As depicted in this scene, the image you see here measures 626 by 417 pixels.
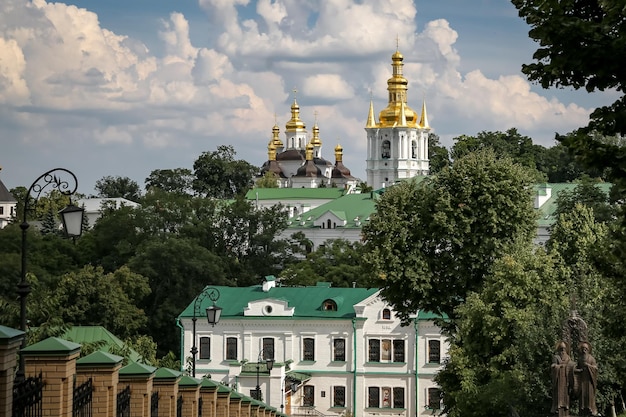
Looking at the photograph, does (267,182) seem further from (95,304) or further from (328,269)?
(95,304)

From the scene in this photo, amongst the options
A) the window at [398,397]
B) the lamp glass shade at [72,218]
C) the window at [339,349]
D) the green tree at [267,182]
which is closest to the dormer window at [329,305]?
the window at [339,349]

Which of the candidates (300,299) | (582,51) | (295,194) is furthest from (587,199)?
(295,194)

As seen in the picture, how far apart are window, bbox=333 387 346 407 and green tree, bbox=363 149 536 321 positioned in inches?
607

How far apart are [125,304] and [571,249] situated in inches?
1167

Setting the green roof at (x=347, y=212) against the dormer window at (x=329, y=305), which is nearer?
the dormer window at (x=329, y=305)

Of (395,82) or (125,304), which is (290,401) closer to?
(125,304)

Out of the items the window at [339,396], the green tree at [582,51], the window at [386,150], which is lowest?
the window at [339,396]

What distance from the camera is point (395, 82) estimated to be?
17700 cm

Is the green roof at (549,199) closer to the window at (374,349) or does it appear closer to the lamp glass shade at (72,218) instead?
the window at (374,349)

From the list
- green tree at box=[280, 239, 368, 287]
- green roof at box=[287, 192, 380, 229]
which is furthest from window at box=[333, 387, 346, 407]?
green roof at box=[287, 192, 380, 229]

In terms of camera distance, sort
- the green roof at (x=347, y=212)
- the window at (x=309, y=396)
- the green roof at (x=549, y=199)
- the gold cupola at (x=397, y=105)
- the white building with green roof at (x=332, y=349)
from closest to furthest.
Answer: the white building with green roof at (x=332, y=349) → the window at (x=309, y=396) → the green roof at (x=549, y=199) → the green roof at (x=347, y=212) → the gold cupola at (x=397, y=105)

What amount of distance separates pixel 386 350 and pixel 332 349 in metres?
2.35

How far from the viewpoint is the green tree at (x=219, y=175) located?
162 metres

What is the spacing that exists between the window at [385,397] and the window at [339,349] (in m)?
1.71
